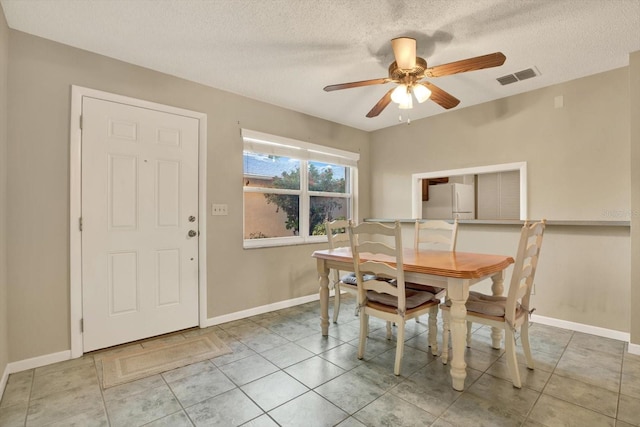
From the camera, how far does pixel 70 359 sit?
2.29 m

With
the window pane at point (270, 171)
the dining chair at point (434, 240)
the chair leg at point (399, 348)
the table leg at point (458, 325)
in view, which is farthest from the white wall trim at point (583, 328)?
the window pane at point (270, 171)

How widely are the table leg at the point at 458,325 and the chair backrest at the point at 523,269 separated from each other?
0.92ft

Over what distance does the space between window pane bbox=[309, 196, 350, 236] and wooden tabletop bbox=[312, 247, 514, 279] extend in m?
1.42

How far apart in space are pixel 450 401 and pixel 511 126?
2.82 metres

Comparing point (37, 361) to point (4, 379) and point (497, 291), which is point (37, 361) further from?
point (497, 291)

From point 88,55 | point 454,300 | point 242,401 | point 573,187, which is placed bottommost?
point 242,401

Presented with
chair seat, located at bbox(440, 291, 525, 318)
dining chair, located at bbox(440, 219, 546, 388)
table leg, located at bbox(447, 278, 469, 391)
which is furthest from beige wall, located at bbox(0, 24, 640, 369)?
table leg, located at bbox(447, 278, 469, 391)

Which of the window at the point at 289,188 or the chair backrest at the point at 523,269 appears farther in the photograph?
the window at the point at 289,188

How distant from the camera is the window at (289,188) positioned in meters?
3.46

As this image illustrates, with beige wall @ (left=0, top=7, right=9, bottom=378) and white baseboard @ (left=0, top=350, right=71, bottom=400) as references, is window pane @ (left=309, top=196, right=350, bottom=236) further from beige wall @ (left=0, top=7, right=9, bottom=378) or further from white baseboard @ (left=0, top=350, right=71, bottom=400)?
beige wall @ (left=0, top=7, right=9, bottom=378)

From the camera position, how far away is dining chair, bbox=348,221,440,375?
206 centimetres

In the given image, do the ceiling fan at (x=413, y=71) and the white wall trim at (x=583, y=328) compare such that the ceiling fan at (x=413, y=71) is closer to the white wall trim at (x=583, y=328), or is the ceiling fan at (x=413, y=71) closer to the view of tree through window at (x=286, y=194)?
the view of tree through window at (x=286, y=194)

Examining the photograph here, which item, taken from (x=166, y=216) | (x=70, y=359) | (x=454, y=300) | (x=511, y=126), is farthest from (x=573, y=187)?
(x=70, y=359)

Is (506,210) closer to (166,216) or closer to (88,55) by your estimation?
(166,216)
